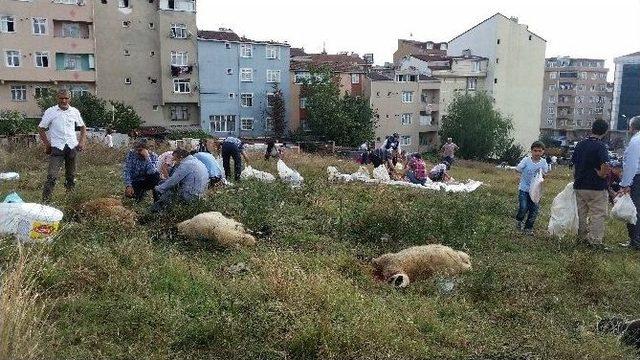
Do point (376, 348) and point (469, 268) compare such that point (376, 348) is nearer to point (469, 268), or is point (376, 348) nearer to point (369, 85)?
point (469, 268)

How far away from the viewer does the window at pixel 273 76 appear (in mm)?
46094

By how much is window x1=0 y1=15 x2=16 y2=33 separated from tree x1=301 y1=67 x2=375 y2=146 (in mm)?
22681

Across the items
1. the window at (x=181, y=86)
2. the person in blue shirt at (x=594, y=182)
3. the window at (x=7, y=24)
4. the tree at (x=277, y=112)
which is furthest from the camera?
the tree at (x=277, y=112)

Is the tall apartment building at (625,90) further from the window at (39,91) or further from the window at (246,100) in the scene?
the window at (39,91)

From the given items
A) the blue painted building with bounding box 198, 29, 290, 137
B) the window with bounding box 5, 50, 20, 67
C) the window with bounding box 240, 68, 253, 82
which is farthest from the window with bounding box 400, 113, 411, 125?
the window with bounding box 5, 50, 20, 67

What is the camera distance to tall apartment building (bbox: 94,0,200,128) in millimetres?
41250

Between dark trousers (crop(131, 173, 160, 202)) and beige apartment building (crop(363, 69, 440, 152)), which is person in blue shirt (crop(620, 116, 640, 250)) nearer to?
dark trousers (crop(131, 173, 160, 202))

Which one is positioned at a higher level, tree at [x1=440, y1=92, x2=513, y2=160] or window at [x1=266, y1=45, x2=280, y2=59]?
window at [x1=266, y1=45, x2=280, y2=59]

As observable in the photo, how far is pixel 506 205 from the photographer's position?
1095cm

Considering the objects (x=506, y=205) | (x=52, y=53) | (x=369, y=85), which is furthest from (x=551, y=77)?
(x=506, y=205)

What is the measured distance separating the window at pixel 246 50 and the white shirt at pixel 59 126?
125 feet

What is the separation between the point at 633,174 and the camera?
23.5 feet

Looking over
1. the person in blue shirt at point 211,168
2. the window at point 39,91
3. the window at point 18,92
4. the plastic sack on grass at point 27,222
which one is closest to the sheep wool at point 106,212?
the plastic sack on grass at point 27,222

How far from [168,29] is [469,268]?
135 feet
